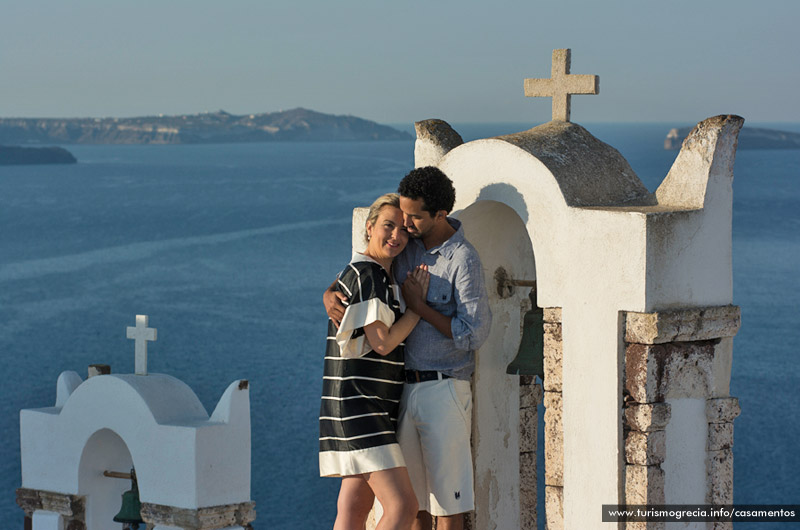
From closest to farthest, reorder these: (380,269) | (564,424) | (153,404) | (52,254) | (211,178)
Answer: (380,269), (564,424), (153,404), (52,254), (211,178)

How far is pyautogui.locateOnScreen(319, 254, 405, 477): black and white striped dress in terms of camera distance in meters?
5.08

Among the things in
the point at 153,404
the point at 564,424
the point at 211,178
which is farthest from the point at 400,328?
the point at 211,178

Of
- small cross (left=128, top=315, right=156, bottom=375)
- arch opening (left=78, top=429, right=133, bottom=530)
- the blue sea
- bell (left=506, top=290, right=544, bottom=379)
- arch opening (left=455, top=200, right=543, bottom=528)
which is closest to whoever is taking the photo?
bell (left=506, top=290, right=544, bottom=379)

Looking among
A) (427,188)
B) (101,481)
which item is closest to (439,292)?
(427,188)

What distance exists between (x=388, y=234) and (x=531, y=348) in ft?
5.19

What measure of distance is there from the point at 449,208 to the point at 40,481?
4.52 meters

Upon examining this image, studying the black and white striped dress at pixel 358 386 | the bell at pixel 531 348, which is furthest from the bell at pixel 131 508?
the black and white striped dress at pixel 358 386

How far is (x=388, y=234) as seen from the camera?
5.14 metres

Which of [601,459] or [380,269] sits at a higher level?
[380,269]

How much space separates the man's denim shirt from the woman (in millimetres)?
178

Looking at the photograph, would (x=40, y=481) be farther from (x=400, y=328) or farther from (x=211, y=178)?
(x=211, y=178)

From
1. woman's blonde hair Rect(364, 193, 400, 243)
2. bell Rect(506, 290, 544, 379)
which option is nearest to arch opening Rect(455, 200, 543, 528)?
bell Rect(506, 290, 544, 379)

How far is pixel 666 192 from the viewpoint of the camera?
5598 millimetres

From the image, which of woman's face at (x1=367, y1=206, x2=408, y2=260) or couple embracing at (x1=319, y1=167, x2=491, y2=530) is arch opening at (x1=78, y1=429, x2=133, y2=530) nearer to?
couple embracing at (x1=319, y1=167, x2=491, y2=530)
